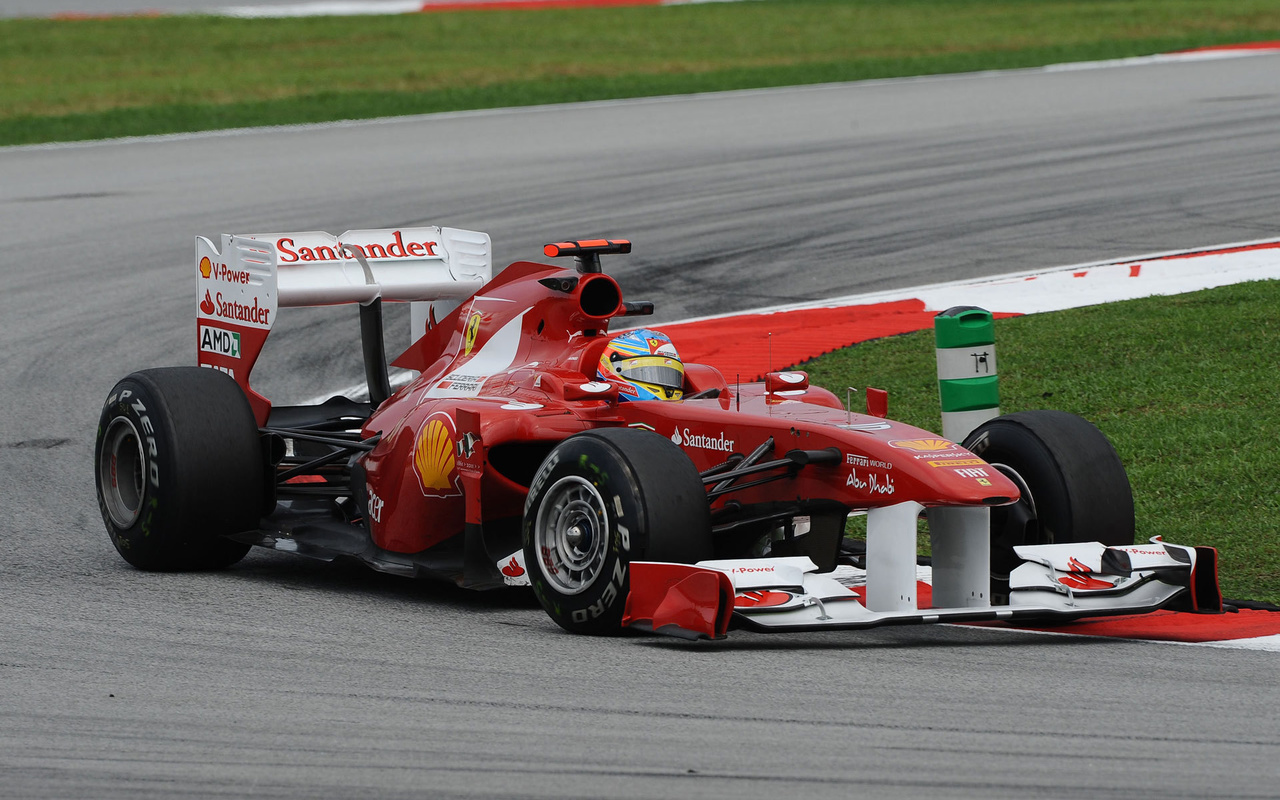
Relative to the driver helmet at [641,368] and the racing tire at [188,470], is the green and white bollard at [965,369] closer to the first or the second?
the driver helmet at [641,368]

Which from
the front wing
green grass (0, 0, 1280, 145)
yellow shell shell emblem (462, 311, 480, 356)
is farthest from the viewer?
green grass (0, 0, 1280, 145)

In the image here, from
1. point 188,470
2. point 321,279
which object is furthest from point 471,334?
point 188,470

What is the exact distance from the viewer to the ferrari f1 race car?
6953mm

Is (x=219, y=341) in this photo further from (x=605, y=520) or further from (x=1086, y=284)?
(x=1086, y=284)

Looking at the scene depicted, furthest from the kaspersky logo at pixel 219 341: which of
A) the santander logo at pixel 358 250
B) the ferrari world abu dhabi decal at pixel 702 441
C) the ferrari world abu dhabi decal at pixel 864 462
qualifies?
the ferrari world abu dhabi decal at pixel 864 462

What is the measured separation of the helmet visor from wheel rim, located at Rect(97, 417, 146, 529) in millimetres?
2458

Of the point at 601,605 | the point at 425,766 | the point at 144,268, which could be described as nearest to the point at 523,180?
the point at 144,268

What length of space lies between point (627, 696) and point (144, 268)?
37.2ft

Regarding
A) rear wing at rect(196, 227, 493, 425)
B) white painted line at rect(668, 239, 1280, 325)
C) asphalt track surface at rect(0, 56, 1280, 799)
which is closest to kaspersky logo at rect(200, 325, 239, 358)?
rear wing at rect(196, 227, 493, 425)

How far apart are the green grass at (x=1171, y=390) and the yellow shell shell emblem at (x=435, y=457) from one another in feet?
10.8

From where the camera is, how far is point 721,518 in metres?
7.54

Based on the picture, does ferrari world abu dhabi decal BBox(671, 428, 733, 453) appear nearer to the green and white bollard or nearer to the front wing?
the front wing

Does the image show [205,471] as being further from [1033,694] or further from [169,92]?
[169,92]

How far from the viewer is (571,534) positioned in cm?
719
